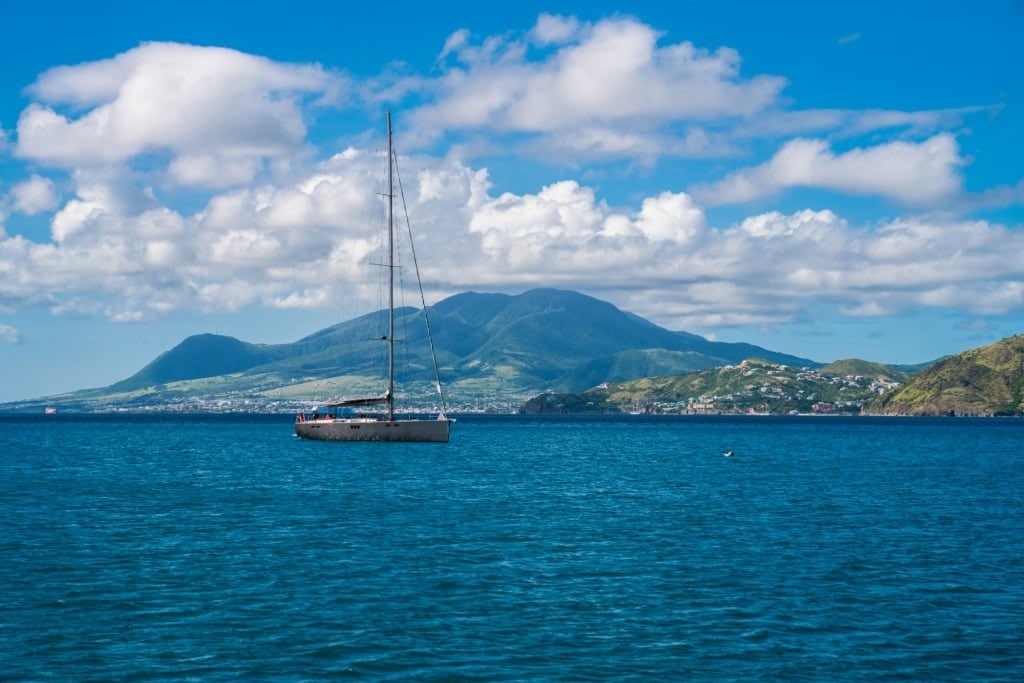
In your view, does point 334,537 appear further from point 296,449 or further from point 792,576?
point 296,449

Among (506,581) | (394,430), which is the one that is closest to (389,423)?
(394,430)

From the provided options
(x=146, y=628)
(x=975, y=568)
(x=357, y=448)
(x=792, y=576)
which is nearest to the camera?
(x=146, y=628)

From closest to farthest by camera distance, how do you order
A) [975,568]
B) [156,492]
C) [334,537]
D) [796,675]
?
1. [796,675]
2. [975,568]
3. [334,537]
4. [156,492]

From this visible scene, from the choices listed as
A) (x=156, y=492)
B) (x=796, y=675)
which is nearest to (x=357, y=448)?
(x=156, y=492)

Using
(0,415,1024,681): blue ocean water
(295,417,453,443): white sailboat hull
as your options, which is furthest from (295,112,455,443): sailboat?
(0,415,1024,681): blue ocean water

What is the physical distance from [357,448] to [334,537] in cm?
8261

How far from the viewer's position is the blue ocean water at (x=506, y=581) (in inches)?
1154

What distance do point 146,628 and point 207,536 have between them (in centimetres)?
2059

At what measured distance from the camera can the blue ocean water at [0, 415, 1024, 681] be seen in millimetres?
29312

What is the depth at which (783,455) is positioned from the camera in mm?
141500

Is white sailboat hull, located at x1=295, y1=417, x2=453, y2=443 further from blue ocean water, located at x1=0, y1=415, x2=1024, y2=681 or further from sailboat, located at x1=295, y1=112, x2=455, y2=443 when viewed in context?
blue ocean water, located at x1=0, y1=415, x2=1024, y2=681

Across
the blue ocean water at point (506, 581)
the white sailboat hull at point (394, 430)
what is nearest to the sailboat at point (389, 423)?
the white sailboat hull at point (394, 430)

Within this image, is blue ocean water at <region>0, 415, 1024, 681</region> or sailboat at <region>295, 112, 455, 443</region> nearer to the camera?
blue ocean water at <region>0, 415, 1024, 681</region>

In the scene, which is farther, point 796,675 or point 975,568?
point 975,568
